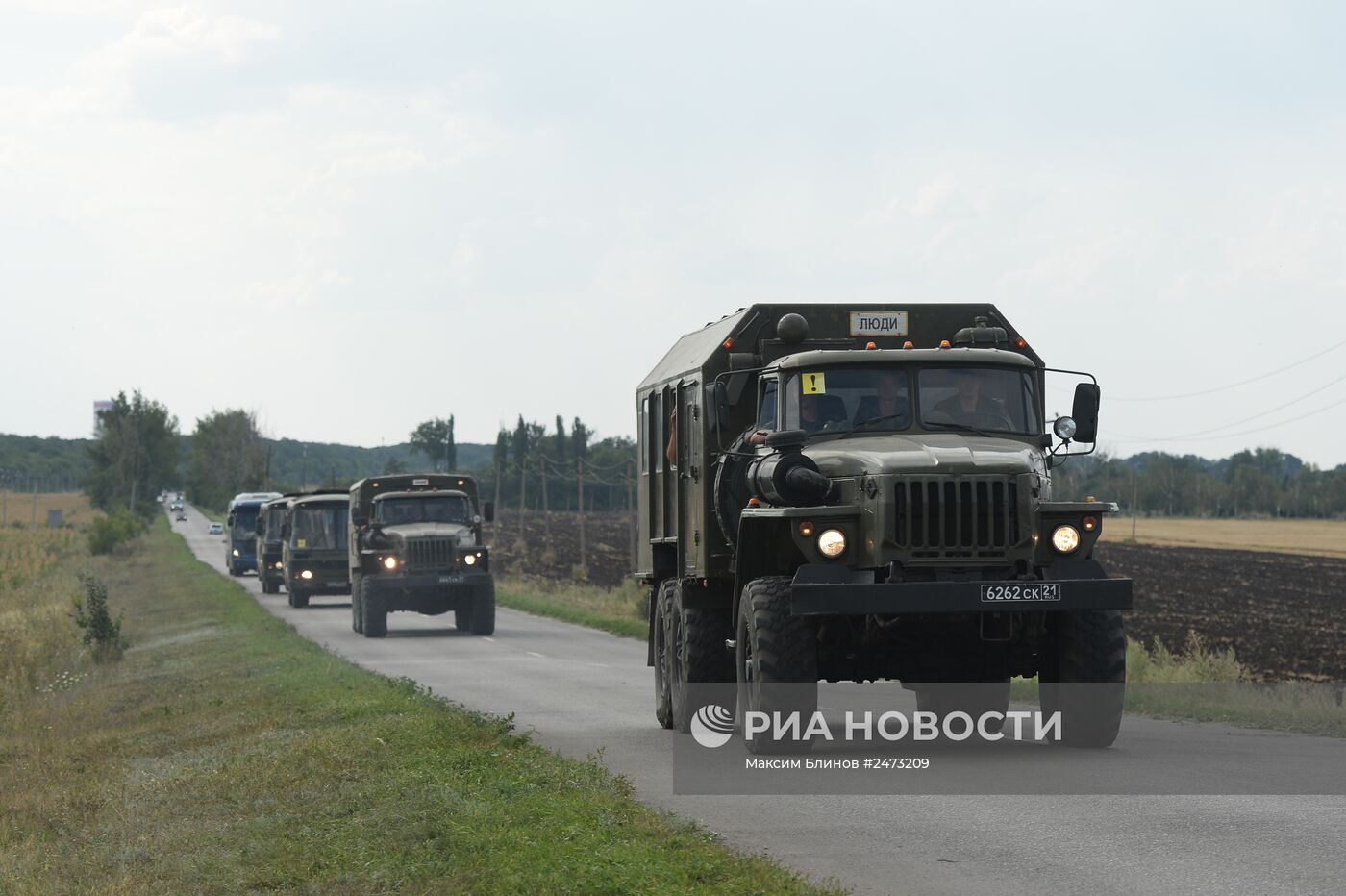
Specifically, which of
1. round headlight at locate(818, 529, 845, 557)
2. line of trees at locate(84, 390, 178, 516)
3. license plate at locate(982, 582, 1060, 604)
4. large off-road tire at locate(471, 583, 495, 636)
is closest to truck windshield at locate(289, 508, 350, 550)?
large off-road tire at locate(471, 583, 495, 636)

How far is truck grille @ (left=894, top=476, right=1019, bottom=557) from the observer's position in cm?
1186

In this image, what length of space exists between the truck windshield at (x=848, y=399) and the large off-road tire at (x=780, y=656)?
4.30ft

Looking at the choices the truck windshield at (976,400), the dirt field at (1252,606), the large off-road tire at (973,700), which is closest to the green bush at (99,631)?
the dirt field at (1252,606)

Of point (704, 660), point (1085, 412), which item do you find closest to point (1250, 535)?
point (704, 660)

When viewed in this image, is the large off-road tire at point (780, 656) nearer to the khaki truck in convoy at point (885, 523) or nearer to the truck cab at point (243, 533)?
the khaki truck in convoy at point (885, 523)

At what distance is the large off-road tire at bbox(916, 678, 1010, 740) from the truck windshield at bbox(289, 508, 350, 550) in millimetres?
33575

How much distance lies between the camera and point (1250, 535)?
11569 cm

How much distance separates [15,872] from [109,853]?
1.86 ft

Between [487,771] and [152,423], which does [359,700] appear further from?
[152,423]

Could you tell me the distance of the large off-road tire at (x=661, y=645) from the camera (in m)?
15.9

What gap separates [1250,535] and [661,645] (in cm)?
10661

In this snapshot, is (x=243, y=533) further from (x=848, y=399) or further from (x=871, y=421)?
(x=871, y=421)

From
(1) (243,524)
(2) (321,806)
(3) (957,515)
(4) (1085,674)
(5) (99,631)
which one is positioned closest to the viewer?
(2) (321,806)

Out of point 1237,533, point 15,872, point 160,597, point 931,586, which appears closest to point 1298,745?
point 931,586
